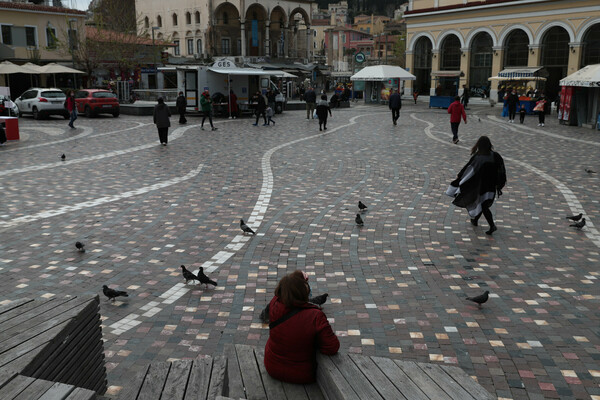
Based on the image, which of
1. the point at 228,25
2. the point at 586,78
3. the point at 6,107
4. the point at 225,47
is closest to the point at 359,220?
the point at 586,78

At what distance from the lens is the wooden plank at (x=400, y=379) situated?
334 cm

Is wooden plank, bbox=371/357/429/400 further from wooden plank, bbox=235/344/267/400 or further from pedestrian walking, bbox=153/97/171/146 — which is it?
pedestrian walking, bbox=153/97/171/146

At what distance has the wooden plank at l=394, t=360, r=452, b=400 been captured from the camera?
3357 millimetres

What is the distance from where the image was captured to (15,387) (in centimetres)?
296

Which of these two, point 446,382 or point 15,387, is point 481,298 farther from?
point 15,387

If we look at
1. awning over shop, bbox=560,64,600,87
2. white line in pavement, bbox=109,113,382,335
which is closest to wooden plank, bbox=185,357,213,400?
white line in pavement, bbox=109,113,382,335

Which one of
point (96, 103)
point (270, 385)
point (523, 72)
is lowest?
point (270, 385)

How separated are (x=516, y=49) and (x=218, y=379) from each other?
47165 millimetres

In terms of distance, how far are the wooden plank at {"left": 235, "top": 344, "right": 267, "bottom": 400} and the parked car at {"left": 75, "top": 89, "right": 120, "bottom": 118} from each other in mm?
27077

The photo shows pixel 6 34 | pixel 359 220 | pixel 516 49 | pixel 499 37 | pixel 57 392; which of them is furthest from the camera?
pixel 516 49

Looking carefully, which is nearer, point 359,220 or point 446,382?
point 446,382

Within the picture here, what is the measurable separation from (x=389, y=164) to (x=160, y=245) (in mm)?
8310

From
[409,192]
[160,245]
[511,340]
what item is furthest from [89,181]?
[511,340]

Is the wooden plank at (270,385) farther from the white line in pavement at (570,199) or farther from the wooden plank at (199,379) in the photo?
the white line in pavement at (570,199)
